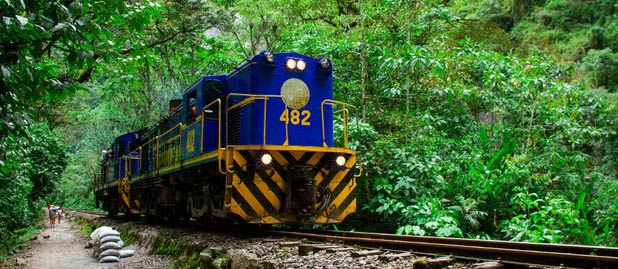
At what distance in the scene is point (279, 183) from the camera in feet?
21.9

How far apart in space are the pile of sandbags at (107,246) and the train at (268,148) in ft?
4.58

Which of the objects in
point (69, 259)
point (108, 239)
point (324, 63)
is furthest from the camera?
point (69, 259)

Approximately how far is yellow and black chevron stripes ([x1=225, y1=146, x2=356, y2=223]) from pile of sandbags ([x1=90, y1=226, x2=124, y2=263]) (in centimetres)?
285

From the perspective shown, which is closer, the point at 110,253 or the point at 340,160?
the point at 340,160

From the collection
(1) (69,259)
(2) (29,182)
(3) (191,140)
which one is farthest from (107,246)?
(2) (29,182)

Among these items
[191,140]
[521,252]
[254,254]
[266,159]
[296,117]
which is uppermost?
[296,117]

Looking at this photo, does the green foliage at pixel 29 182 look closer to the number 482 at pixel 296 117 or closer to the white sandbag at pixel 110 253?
the white sandbag at pixel 110 253

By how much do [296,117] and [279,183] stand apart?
1.00 m

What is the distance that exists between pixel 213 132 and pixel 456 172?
4293mm

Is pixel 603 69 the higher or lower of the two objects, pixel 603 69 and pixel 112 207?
the higher

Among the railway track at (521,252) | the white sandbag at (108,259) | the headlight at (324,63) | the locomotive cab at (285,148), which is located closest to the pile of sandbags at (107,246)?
the white sandbag at (108,259)

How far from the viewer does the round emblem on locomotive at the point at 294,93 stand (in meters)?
6.99

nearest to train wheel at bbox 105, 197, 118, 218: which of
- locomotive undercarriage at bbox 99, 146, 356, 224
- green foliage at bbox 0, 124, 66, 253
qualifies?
green foliage at bbox 0, 124, 66, 253

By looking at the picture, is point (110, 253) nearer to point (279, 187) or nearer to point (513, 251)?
point (279, 187)
